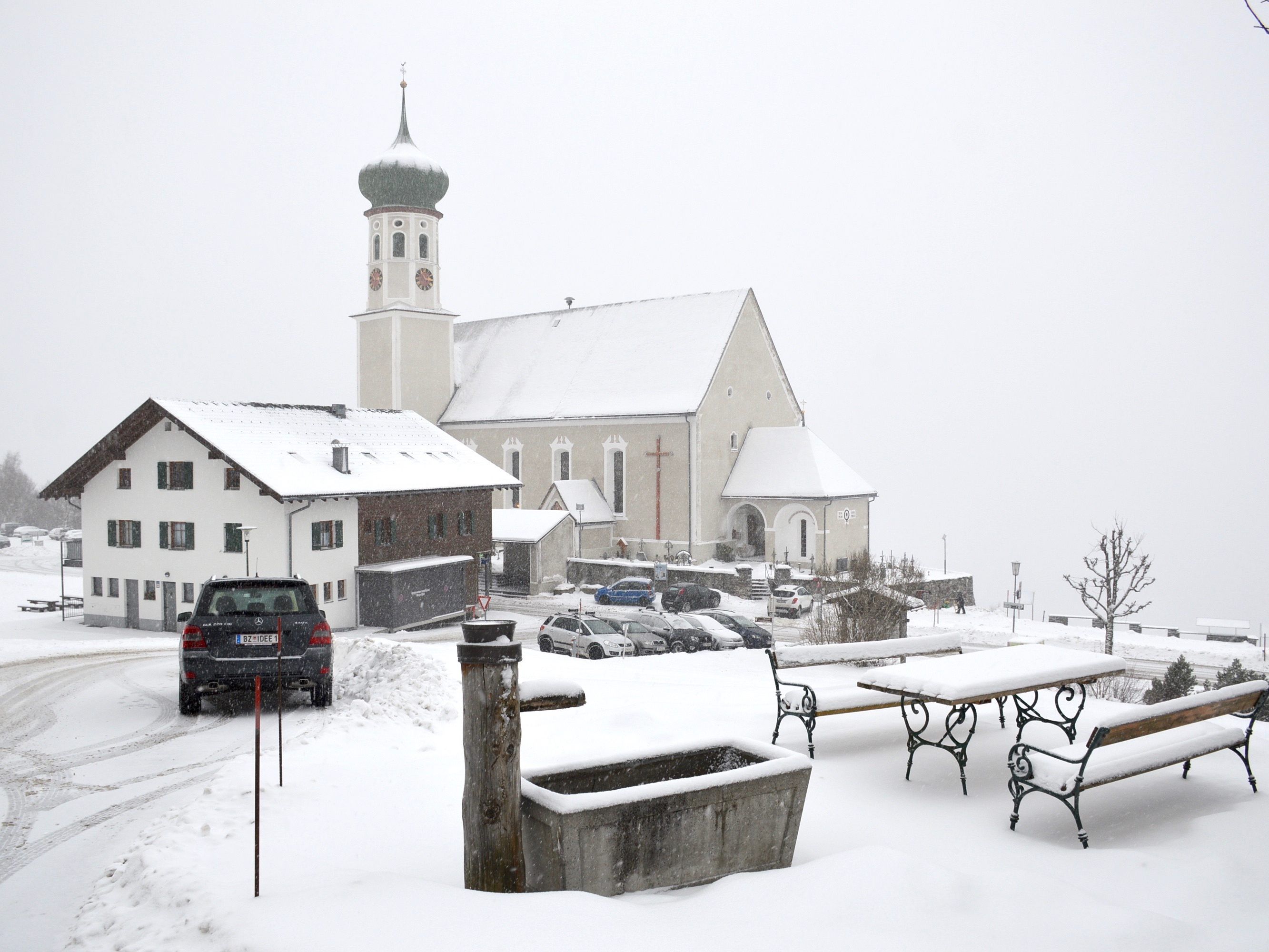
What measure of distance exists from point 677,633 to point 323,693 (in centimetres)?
1334

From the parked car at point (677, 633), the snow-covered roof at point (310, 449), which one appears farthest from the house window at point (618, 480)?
the parked car at point (677, 633)

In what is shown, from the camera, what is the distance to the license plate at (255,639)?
1005cm

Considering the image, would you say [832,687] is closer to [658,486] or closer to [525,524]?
[525,524]

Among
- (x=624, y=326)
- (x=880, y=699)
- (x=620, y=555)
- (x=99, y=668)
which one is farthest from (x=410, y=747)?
(x=624, y=326)

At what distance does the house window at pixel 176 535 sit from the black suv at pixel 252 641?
51.2ft

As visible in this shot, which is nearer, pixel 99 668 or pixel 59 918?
pixel 59 918

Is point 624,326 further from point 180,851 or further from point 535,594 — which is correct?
point 180,851

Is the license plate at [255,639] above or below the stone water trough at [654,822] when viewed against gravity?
above

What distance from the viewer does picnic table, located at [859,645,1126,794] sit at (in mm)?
7023

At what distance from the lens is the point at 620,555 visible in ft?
132

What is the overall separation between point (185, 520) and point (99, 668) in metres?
10.3

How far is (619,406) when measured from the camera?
4134 centimetres

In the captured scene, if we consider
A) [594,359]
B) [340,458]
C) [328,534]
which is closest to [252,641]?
[328,534]

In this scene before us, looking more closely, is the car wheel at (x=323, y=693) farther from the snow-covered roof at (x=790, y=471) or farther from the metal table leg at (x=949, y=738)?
the snow-covered roof at (x=790, y=471)
